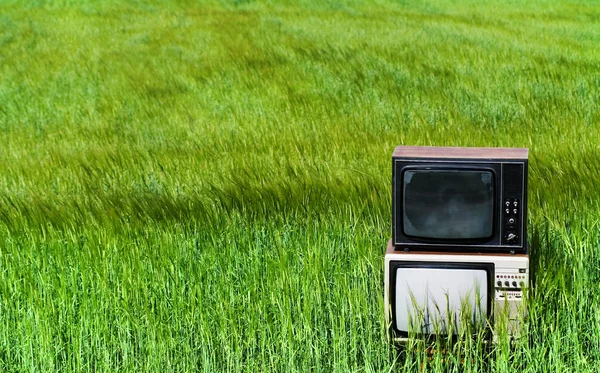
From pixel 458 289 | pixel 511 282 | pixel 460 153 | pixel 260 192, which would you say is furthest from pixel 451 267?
pixel 260 192

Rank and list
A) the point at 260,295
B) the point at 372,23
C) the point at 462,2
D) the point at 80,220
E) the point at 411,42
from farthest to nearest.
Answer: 1. the point at 462,2
2. the point at 372,23
3. the point at 411,42
4. the point at 80,220
5. the point at 260,295

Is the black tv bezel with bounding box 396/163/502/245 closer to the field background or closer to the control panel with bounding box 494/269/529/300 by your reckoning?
the control panel with bounding box 494/269/529/300

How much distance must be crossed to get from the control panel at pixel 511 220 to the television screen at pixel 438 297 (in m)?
0.13

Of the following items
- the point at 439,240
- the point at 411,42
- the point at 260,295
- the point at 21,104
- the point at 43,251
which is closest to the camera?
the point at 439,240

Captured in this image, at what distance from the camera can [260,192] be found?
14.4ft

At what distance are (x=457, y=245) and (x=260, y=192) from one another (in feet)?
5.19

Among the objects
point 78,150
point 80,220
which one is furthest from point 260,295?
point 78,150

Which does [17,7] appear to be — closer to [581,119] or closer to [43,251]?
[581,119]

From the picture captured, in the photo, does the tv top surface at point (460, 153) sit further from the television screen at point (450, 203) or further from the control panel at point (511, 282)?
the control panel at point (511, 282)

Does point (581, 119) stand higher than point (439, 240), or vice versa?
point (439, 240)

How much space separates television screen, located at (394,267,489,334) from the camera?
2.87 metres

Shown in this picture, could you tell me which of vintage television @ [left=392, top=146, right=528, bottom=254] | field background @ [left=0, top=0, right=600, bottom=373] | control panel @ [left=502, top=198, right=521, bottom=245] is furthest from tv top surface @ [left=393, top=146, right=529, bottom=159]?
field background @ [left=0, top=0, right=600, bottom=373]

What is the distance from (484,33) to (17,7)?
31.1 feet

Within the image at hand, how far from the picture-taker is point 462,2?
58.2 ft
